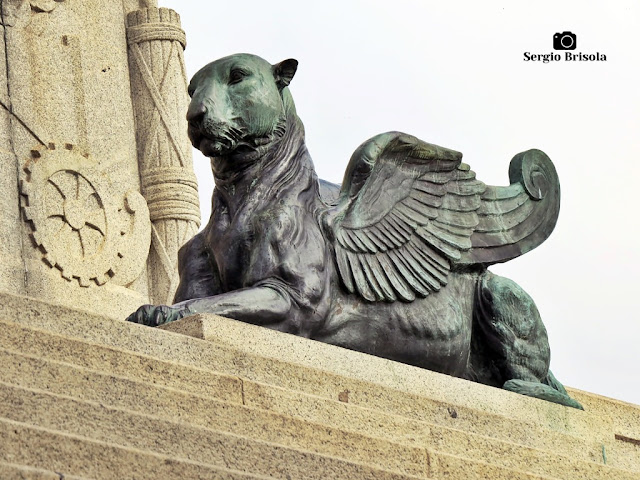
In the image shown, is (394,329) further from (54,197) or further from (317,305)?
(54,197)

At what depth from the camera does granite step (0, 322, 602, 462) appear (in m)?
8.04

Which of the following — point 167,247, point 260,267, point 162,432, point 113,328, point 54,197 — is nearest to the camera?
point 162,432

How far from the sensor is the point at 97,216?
50.8ft

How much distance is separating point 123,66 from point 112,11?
0.45 metres

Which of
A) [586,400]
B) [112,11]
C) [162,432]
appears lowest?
[586,400]

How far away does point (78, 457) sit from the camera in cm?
725

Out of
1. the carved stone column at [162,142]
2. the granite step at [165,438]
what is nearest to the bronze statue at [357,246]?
the granite step at [165,438]

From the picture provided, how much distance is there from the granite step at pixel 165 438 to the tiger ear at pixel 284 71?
9.20ft

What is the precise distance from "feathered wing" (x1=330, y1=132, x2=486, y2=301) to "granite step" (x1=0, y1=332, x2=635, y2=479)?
1.43 m

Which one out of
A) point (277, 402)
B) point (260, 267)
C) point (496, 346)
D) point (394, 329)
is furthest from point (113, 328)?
point (496, 346)

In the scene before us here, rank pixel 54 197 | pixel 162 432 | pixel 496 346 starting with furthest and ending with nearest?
pixel 54 197, pixel 496 346, pixel 162 432


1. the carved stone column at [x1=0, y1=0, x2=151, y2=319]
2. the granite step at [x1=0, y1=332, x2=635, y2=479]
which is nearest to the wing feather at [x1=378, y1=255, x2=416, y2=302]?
the granite step at [x1=0, y1=332, x2=635, y2=479]

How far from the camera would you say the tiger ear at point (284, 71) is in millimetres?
10438

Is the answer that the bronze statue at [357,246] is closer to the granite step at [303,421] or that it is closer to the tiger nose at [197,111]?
the tiger nose at [197,111]
